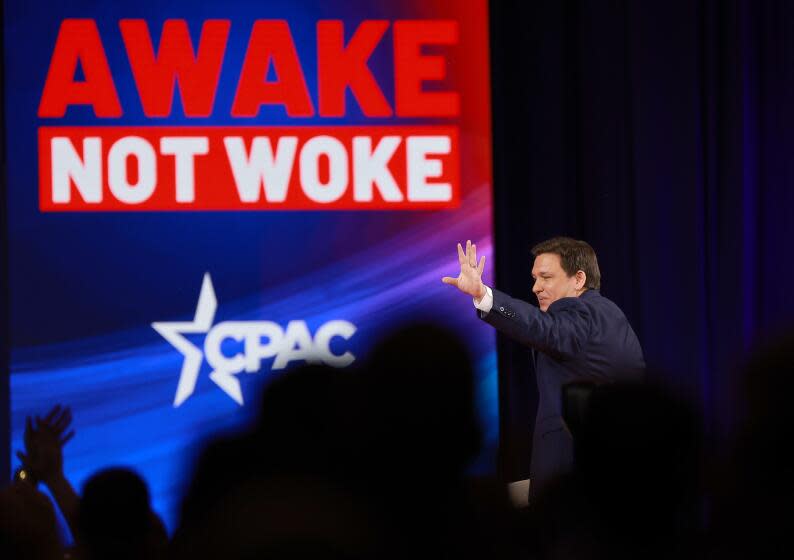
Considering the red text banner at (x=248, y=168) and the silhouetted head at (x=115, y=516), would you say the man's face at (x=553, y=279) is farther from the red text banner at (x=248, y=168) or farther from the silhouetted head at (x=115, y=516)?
the silhouetted head at (x=115, y=516)

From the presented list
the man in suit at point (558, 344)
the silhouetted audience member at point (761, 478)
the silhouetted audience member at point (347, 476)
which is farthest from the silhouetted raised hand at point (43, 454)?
the silhouetted audience member at point (761, 478)

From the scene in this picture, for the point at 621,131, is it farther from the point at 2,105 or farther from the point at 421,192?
the point at 2,105

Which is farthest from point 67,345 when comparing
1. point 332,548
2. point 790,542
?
point 790,542

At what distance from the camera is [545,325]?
2799mm

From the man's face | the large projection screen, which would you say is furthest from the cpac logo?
the man's face

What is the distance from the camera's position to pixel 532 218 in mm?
3902

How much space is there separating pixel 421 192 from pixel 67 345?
4.93ft

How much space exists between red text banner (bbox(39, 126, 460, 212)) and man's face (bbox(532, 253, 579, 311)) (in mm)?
732

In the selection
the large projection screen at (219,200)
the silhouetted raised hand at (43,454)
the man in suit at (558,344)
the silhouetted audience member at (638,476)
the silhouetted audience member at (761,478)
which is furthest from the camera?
the large projection screen at (219,200)

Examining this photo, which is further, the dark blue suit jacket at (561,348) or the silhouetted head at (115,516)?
the dark blue suit jacket at (561,348)

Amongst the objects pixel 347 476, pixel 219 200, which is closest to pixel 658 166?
pixel 219 200

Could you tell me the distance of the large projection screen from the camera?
12.1 feet

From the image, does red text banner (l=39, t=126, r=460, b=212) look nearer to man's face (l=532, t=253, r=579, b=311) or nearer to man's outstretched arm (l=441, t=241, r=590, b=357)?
man's face (l=532, t=253, r=579, b=311)

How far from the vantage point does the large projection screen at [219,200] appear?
3674mm
